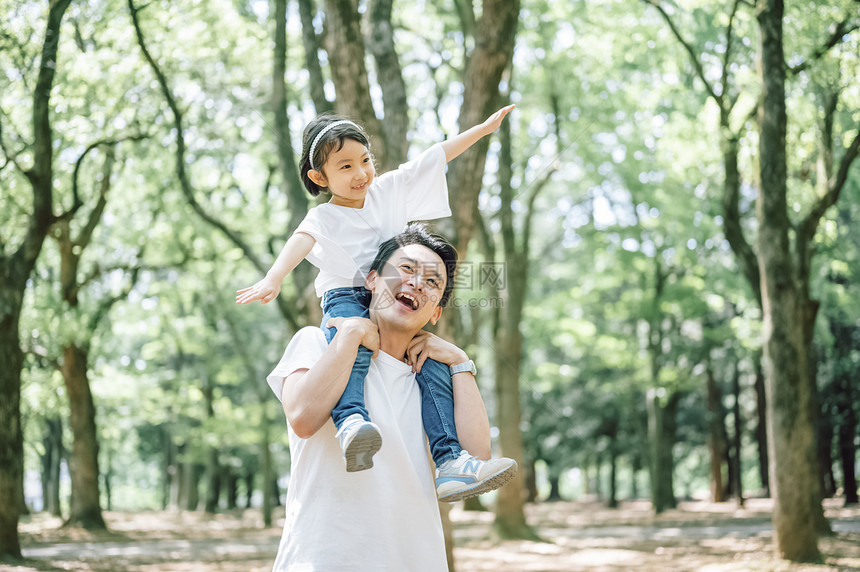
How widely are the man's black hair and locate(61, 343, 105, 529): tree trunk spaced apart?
53.5 feet

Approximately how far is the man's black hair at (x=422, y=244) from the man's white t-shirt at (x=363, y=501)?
0.35 m

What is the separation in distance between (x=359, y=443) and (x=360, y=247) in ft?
2.76

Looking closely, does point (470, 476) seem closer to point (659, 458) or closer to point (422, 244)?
point (422, 244)

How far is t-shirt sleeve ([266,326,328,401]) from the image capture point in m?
2.25

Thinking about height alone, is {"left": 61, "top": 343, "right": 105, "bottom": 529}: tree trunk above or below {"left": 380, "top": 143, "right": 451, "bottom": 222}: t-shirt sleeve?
below

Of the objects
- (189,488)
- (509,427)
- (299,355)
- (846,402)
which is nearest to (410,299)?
(299,355)

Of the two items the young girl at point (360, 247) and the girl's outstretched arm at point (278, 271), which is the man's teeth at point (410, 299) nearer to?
the young girl at point (360, 247)

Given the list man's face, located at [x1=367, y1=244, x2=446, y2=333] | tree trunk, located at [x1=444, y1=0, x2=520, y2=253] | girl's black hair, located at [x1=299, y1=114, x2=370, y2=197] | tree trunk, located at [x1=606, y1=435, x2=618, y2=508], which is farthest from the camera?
tree trunk, located at [x1=606, y1=435, x2=618, y2=508]

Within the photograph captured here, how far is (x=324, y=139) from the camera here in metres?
2.67

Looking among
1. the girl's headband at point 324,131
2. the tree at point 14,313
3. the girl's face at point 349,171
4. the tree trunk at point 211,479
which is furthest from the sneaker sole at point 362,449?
the tree trunk at point 211,479

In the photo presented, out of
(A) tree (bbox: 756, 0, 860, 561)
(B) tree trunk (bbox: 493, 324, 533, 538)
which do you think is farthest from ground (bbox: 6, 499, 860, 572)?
(A) tree (bbox: 756, 0, 860, 561)

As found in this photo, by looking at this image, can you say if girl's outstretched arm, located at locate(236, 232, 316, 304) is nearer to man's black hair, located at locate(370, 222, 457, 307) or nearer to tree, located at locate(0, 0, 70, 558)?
man's black hair, located at locate(370, 222, 457, 307)

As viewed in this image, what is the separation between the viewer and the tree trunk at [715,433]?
23.7 meters

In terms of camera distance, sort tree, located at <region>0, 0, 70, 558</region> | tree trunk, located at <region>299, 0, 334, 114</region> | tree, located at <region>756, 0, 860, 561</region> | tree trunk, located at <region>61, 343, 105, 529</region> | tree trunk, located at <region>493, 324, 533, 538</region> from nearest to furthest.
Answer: tree trunk, located at <region>299, 0, 334, 114</region>, tree, located at <region>756, 0, 860, 561</region>, tree, located at <region>0, 0, 70, 558</region>, tree trunk, located at <region>493, 324, 533, 538</region>, tree trunk, located at <region>61, 343, 105, 529</region>
